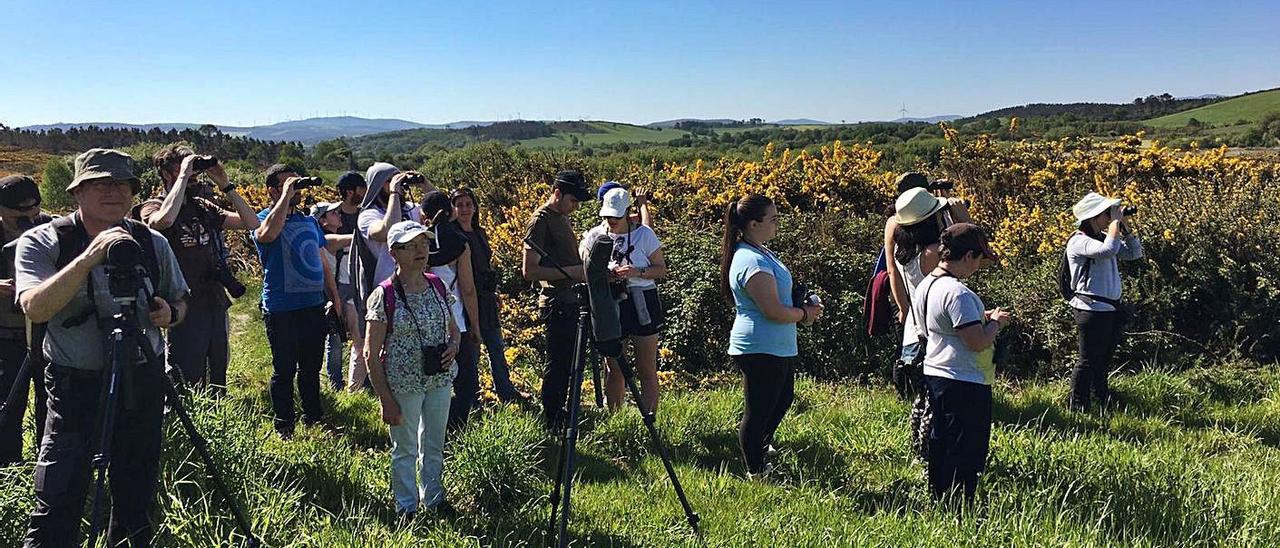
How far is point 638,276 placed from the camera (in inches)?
176

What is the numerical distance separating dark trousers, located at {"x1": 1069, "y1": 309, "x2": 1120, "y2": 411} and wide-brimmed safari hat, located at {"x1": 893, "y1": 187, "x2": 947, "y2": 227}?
6.16 ft

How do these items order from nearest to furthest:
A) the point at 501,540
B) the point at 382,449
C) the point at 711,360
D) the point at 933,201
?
the point at 501,540
the point at 933,201
the point at 382,449
the point at 711,360

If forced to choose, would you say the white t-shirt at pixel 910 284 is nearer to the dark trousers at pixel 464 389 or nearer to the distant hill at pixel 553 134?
the dark trousers at pixel 464 389

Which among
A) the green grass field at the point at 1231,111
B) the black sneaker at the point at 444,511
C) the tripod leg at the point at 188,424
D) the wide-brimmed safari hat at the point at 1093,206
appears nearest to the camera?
the tripod leg at the point at 188,424

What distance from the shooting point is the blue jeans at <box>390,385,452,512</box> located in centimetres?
337

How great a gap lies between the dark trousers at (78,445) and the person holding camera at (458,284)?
4.53 feet

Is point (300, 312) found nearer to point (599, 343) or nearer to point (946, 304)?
point (599, 343)

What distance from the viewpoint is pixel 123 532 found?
2.95 m

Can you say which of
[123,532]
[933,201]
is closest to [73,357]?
[123,532]

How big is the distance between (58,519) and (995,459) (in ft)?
14.0

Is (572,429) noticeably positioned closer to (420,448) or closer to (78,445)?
(420,448)

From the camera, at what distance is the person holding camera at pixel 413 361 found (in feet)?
10.5

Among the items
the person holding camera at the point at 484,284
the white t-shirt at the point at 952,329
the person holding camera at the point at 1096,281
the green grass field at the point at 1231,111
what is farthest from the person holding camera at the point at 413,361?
the green grass field at the point at 1231,111

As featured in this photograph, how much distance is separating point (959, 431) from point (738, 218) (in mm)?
1441
